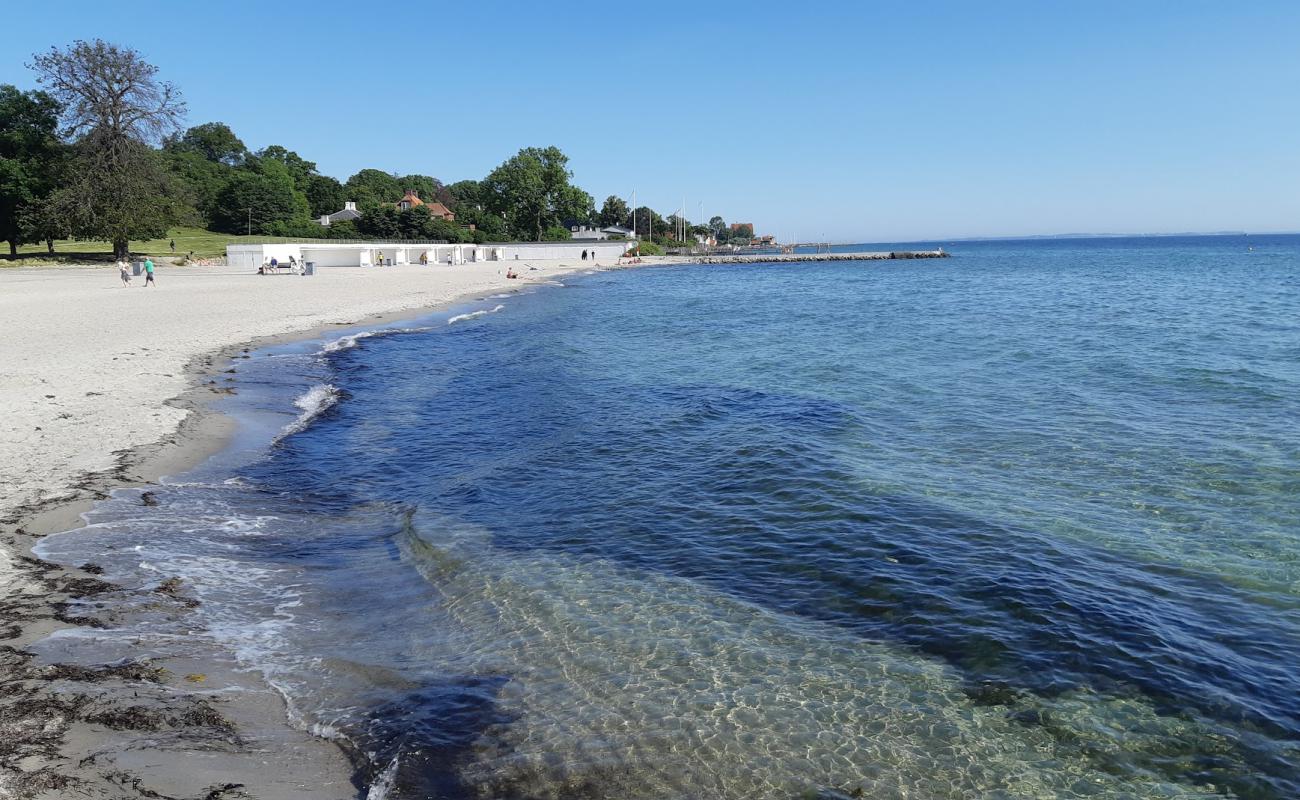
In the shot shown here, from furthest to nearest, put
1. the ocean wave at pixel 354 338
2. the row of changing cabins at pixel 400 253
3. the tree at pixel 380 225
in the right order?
1. the tree at pixel 380 225
2. the row of changing cabins at pixel 400 253
3. the ocean wave at pixel 354 338

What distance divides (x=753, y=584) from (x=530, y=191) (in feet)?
447

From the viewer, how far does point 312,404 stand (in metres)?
17.0

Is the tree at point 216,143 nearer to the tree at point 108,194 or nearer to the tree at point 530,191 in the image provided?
the tree at point 530,191

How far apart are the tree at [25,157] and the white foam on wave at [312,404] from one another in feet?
168

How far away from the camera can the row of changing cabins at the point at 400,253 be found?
59875 millimetres

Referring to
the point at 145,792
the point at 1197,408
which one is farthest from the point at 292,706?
the point at 1197,408

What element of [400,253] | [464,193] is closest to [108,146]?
[400,253]

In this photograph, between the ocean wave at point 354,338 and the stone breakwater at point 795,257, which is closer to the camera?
the ocean wave at point 354,338

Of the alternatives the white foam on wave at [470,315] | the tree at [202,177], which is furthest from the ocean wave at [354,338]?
the tree at [202,177]

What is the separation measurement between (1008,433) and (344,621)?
39.7ft

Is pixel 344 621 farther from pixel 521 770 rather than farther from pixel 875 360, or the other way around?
pixel 875 360

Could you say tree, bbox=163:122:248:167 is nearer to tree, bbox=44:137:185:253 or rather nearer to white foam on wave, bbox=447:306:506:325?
tree, bbox=44:137:185:253

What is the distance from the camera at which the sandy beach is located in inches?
185

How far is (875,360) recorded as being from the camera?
24.5 metres
